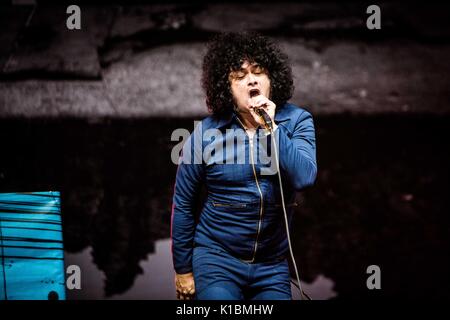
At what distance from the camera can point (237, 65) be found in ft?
5.69

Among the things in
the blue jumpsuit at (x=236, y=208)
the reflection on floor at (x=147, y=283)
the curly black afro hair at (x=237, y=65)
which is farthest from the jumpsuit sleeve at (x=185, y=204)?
the reflection on floor at (x=147, y=283)

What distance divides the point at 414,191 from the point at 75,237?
9.10 ft

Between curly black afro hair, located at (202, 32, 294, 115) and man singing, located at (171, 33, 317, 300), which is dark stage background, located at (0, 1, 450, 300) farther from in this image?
man singing, located at (171, 33, 317, 300)

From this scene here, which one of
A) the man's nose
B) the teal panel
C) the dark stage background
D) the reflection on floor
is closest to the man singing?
the man's nose

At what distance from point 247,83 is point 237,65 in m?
0.12

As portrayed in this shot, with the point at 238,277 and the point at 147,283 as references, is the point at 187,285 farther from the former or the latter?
the point at 147,283

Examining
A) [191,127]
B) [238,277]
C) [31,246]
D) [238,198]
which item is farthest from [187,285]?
[191,127]

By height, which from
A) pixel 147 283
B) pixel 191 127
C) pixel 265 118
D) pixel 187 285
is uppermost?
pixel 191 127

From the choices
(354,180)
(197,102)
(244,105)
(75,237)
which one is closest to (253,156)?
(244,105)

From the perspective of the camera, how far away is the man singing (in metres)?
1.61

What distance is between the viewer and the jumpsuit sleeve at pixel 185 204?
1686 millimetres

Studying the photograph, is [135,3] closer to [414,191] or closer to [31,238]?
[31,238]

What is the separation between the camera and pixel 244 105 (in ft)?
5.42

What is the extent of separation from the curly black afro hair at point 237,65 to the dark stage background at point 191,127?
1.04 m
